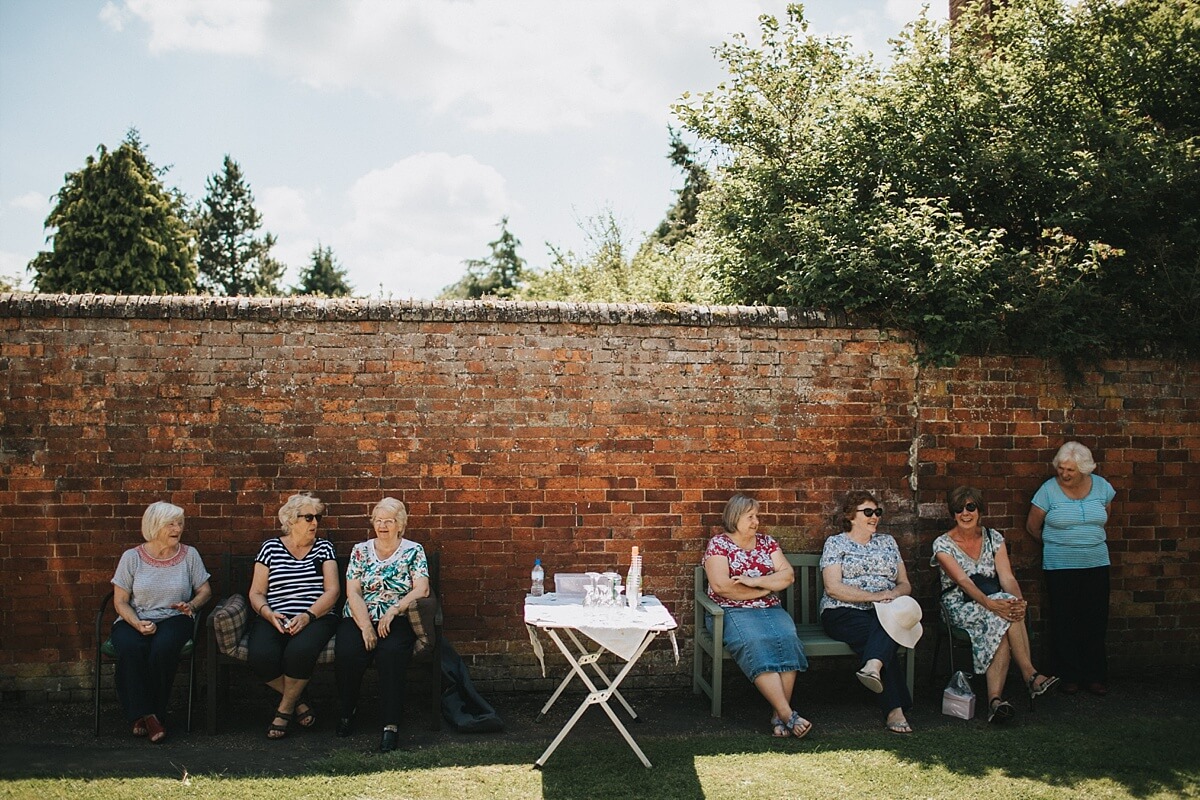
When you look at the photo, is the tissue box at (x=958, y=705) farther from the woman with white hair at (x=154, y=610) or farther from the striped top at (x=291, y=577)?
the woman with white hair at (x=154, y=610)

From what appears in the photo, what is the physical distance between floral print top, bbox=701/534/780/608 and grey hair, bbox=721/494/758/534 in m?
0.09

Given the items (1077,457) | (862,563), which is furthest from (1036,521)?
(862,563)

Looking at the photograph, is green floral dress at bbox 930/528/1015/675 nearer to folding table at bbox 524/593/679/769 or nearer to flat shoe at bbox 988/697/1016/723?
flat shoe at bbox 988/697/1016/723

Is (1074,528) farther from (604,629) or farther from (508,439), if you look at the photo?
(508,439)

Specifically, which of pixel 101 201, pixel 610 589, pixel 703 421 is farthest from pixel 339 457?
pixel 101 201

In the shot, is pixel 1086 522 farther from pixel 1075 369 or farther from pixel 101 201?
pixel 101 201

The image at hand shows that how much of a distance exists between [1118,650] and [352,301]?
6.09 meters

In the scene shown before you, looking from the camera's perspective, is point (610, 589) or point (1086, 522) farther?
point (1086, 522)

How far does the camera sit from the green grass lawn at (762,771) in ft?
14.7

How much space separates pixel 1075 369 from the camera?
6531 millimetres

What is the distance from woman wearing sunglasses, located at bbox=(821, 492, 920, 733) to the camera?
5.62 metres

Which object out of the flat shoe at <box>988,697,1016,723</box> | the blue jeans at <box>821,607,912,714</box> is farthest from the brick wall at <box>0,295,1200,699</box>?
the flat shoe at <box>988,697,1016,723</box>

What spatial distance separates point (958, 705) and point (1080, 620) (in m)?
1.31

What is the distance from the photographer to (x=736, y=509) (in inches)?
232
